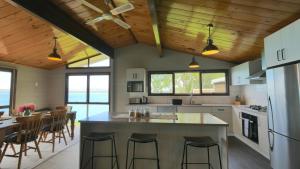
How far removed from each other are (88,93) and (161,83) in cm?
279

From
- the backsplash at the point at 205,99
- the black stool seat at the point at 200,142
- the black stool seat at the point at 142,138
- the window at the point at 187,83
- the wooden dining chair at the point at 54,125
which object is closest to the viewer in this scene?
the black stool seat at the point at 200,142

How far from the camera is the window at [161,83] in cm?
639

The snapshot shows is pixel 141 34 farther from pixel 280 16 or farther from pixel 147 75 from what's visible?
pixel 280 16

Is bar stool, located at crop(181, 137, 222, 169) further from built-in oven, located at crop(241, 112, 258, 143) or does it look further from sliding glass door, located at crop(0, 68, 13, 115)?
sliding glass door, located at crop(0, 68, 13, 115)

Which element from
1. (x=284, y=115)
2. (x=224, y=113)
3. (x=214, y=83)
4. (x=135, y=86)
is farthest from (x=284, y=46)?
(x=135, y=86)

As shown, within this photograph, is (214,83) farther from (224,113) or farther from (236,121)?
(236,121)

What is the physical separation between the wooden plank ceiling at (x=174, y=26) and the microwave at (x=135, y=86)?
1459mm

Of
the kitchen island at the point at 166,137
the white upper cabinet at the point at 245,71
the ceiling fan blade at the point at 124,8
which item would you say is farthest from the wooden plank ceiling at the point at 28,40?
the white upper cabinet at the point at 245,71

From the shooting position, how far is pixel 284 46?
8.57 feet

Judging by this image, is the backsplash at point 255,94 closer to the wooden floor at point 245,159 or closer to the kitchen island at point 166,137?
the wooden floor at point 245,159

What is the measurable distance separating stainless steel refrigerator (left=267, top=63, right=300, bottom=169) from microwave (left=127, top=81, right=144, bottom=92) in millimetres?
3793

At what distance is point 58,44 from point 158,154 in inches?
163

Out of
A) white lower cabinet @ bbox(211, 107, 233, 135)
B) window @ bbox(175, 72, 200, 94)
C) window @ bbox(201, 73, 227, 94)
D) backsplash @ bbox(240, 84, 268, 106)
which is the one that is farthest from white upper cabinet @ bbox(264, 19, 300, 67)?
window @ bbox(175, 72, 200, 94)

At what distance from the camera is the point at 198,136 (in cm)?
278
